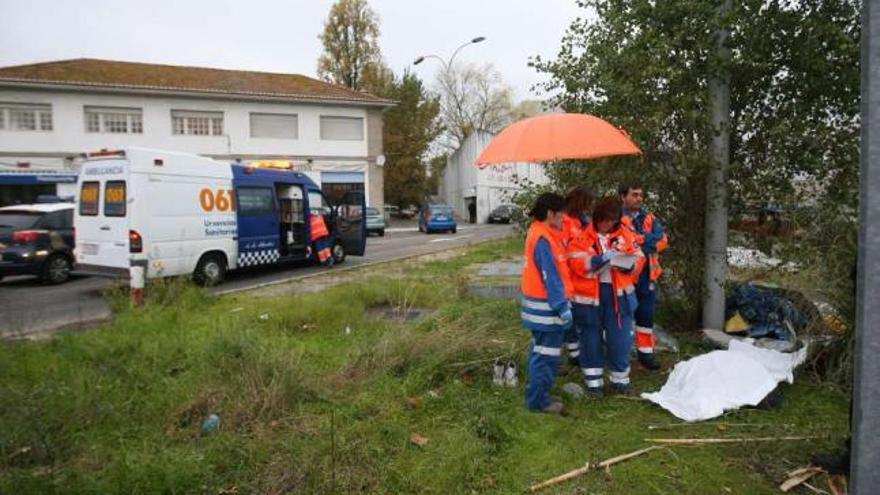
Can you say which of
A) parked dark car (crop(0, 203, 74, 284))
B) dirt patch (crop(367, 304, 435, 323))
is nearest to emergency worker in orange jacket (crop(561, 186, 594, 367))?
dirt patch (crop(367, 304, 435, 323))

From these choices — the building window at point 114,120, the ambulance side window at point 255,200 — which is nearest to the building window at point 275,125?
the building window at point 114,120

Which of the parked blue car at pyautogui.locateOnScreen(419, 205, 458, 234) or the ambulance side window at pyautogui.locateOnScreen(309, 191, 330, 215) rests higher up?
the ambulance side window at pyautogui.locateOnScreen(309, 191, 330, 215)

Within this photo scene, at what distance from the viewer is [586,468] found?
3.48 meters

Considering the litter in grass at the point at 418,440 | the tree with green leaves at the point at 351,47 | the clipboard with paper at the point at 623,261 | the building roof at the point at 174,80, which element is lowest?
the litter in grass at the point at 418,440

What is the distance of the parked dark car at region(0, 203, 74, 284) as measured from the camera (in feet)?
36.7

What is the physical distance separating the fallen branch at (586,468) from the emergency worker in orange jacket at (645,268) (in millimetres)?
1842

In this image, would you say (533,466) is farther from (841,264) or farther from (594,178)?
(594,178)

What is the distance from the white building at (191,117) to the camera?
25.6 meters

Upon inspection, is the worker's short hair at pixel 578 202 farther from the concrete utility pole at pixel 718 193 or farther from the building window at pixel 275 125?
the building window at pixel 275 125

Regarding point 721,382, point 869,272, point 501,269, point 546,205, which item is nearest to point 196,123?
point 501,269

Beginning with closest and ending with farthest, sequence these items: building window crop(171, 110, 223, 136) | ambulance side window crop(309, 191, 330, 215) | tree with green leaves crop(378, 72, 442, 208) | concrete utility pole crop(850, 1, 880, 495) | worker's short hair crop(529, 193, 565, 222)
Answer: concrete utility pole crop(850, 1, 880, 495), worker's short hair crop(529, 193, 565, 222), ambulance side window crop(309, 191, 330, 215), building window crop(171, 110, 223, 136), tree with green leaves crop(378, 72, 442, 208)

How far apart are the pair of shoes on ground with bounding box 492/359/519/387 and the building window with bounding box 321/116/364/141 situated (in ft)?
89.0

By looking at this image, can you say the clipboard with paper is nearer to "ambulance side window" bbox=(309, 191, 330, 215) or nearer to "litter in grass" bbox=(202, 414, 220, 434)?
"litter in grass" bbox=(202, 414, 220, 434)

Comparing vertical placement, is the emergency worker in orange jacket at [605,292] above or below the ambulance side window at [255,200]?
below
